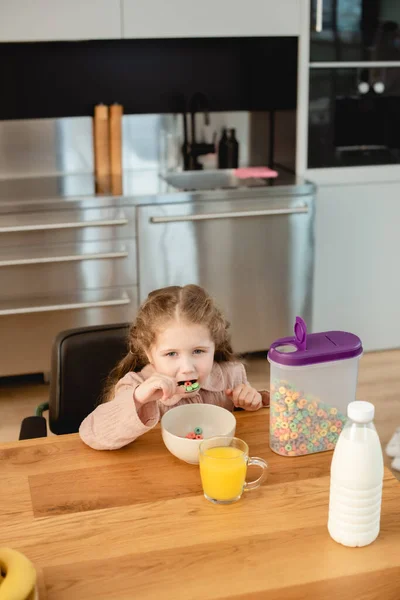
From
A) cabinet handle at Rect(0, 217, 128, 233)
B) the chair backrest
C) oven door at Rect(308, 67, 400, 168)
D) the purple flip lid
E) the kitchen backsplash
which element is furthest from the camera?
the kitchen backsplash

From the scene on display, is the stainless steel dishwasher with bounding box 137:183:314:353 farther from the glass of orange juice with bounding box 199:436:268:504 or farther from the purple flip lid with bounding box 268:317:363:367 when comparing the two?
the glass of orange juice with bounding box 199:436:268:504

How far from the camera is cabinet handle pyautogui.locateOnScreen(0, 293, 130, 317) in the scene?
11.2 ft

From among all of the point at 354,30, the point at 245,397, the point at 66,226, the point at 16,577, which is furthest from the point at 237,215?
the point at 16,577

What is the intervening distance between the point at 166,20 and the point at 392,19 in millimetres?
989

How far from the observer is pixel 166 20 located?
139 inches

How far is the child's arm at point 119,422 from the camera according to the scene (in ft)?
5.46

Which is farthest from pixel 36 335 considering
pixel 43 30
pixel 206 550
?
pixel 206 550

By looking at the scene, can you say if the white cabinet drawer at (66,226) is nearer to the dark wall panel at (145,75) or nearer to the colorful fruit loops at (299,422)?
the dark wall panel at (145,75)

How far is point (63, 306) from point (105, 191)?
49cm

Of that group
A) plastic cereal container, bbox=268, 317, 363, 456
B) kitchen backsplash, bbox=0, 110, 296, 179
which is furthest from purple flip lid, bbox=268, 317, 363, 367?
kitchen backsplash, bbox=0, 110, 296, 179

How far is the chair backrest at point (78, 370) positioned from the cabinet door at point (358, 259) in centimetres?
190

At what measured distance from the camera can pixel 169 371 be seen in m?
1.74

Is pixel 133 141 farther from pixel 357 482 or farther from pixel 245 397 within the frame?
pixel 357 482

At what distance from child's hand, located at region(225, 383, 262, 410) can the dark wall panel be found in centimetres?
223
